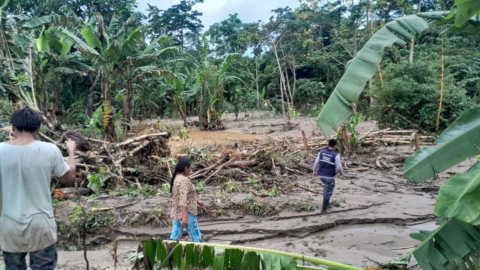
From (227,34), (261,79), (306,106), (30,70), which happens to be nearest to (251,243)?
(30,70)

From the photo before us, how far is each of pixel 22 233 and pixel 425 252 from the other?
131 inches

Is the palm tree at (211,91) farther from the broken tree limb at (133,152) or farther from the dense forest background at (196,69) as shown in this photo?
the broken tree limb at (133,152)

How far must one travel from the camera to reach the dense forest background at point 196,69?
12188mm

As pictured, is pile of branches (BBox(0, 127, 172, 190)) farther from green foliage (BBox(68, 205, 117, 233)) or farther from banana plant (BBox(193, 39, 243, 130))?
banana plant (BBox(193, 39, 243, 130))

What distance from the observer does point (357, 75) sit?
12.2 feet

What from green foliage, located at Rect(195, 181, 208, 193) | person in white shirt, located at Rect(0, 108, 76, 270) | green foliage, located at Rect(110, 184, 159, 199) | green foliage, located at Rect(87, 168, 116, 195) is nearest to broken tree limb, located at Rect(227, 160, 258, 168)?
green foliage, located at Rect(195, 181, 208, 193)

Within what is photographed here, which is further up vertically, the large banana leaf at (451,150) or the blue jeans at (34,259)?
the large banana leaf at (451,150)

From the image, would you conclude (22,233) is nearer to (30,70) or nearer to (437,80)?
(30,70)

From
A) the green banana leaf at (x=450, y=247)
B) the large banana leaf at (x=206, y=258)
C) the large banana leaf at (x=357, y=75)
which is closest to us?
the large banana leaf at (x=206, y=258)

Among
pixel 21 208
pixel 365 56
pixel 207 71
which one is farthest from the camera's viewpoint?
pixel 207 71

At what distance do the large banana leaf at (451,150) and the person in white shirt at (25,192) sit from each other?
11.6ft

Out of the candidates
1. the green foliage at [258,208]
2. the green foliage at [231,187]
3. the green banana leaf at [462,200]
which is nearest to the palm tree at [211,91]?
the green foliage at [231,187]

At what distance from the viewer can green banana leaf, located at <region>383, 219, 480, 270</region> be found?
3262 mm

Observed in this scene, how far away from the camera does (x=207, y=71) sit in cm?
1983
